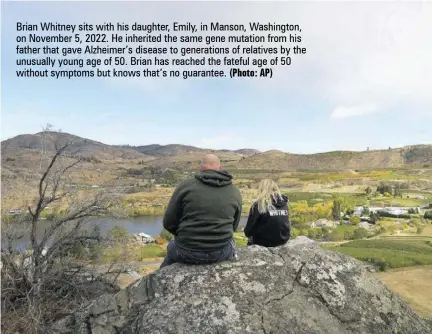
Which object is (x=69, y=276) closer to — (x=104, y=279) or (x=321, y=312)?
(x=104, y=279)

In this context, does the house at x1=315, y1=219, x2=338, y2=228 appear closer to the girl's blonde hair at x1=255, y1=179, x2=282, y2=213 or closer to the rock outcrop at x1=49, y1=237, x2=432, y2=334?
the girl's blonde hair at x1=255, y1=179, x2=282, y2=213

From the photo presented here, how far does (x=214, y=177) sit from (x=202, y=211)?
46cm

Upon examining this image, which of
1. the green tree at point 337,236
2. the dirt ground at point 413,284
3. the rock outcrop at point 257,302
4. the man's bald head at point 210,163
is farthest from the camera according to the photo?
the green tree at point 337,236

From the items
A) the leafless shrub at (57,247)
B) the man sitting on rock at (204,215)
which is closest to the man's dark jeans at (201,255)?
the man sitting on rock at (204,215)

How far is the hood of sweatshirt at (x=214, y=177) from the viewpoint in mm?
5438

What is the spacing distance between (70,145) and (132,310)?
10245mm

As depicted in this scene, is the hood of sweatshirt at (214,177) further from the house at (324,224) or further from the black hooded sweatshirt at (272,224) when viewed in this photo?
the house at (324,224)

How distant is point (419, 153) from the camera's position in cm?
16500

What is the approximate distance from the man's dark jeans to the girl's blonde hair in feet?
2.70

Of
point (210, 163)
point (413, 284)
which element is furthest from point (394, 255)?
point (210, 163)

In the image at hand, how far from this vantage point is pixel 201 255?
5.45m

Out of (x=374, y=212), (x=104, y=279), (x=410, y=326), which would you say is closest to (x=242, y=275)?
(x=410, y=326)

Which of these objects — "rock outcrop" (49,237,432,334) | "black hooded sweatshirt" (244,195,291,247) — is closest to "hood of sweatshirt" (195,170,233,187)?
"black hooded sweatshirt" (244,195,291,247)

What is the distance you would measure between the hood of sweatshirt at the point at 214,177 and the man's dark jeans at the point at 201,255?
0.81 meters
